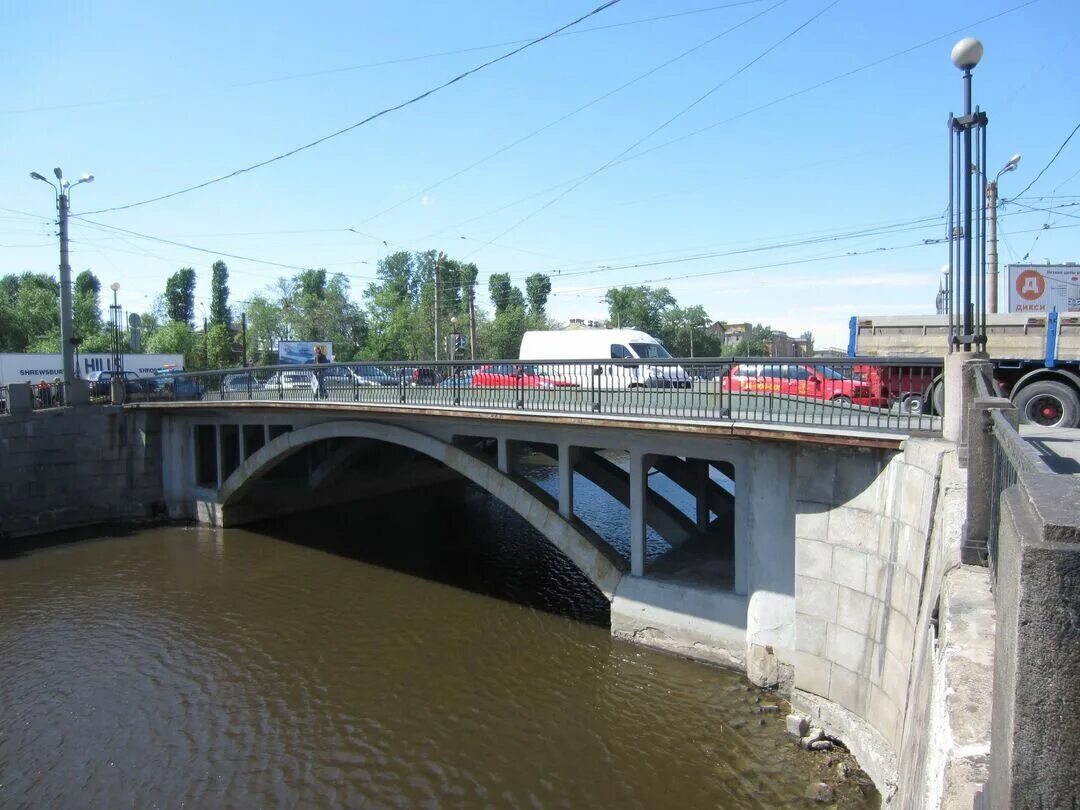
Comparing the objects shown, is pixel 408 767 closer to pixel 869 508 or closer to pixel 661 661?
pixel 661 661

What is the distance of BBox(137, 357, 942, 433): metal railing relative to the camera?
9.27m

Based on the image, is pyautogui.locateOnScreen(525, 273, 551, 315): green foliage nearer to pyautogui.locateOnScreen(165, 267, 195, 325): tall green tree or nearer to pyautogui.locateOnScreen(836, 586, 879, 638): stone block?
pyautogui.locateOnScreen(165, 267, 195, 325): tall green tree

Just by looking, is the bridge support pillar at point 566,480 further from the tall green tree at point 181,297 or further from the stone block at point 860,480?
the tall green tree at point 181,297

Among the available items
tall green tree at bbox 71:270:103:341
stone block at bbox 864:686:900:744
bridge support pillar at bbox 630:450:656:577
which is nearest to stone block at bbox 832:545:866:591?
stone block at bbox 864:686:900:744

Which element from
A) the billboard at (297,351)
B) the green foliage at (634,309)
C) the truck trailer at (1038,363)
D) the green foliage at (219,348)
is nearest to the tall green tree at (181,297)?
the green foliage at (219,348)

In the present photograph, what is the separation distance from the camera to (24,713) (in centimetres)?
1069

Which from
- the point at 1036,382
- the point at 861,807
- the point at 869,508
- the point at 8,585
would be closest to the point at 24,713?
the point at 8,585

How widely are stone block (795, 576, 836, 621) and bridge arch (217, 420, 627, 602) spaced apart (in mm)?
3476

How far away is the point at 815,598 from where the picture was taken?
9.45 meters

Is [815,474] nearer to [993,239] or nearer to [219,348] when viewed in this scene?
[993,239]

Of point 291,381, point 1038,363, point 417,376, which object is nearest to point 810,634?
point 1038,363

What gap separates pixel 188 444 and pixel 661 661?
59.9 ft

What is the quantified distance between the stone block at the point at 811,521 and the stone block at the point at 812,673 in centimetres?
161

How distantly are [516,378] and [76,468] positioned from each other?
16983 mm
